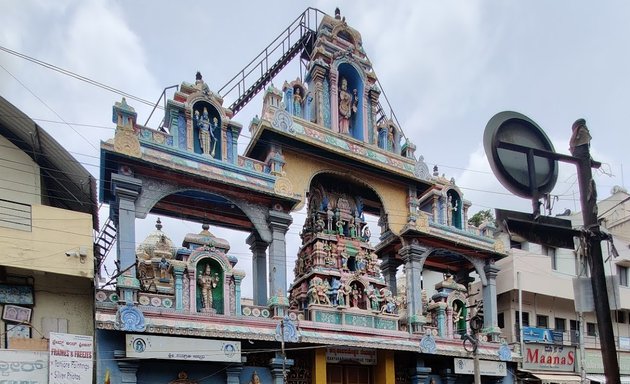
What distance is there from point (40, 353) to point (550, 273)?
68.9 ft

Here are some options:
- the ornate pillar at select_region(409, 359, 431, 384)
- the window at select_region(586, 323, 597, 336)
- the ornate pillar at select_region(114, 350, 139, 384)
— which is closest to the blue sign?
the window at select_region(586, 323, 597, 336)

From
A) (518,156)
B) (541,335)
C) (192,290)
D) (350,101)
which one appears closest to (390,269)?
(350,101)

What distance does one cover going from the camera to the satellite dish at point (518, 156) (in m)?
4.03

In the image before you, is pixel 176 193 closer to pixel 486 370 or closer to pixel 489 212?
pixel 486 370

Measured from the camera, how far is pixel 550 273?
25.7 meters

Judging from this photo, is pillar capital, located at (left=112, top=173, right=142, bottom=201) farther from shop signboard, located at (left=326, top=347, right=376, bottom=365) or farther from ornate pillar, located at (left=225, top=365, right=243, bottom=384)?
shop signboard, located at (left=326, top=347, right=376, bottom=365)

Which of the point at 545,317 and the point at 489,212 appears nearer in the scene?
the point at 545,317

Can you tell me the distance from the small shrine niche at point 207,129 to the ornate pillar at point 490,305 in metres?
11.8

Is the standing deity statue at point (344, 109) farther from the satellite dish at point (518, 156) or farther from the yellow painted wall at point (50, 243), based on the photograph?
the satellite dish at point (518, 156)

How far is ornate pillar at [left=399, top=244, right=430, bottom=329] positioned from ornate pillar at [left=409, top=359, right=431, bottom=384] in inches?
60.3

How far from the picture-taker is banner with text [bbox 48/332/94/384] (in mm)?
13797

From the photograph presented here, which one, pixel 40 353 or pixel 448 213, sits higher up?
pixel 448 213

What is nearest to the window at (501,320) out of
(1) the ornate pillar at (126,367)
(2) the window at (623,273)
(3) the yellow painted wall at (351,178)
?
(3) the yellow painted wall at (351,178)

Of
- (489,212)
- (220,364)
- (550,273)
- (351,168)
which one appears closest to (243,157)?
(351,168)
